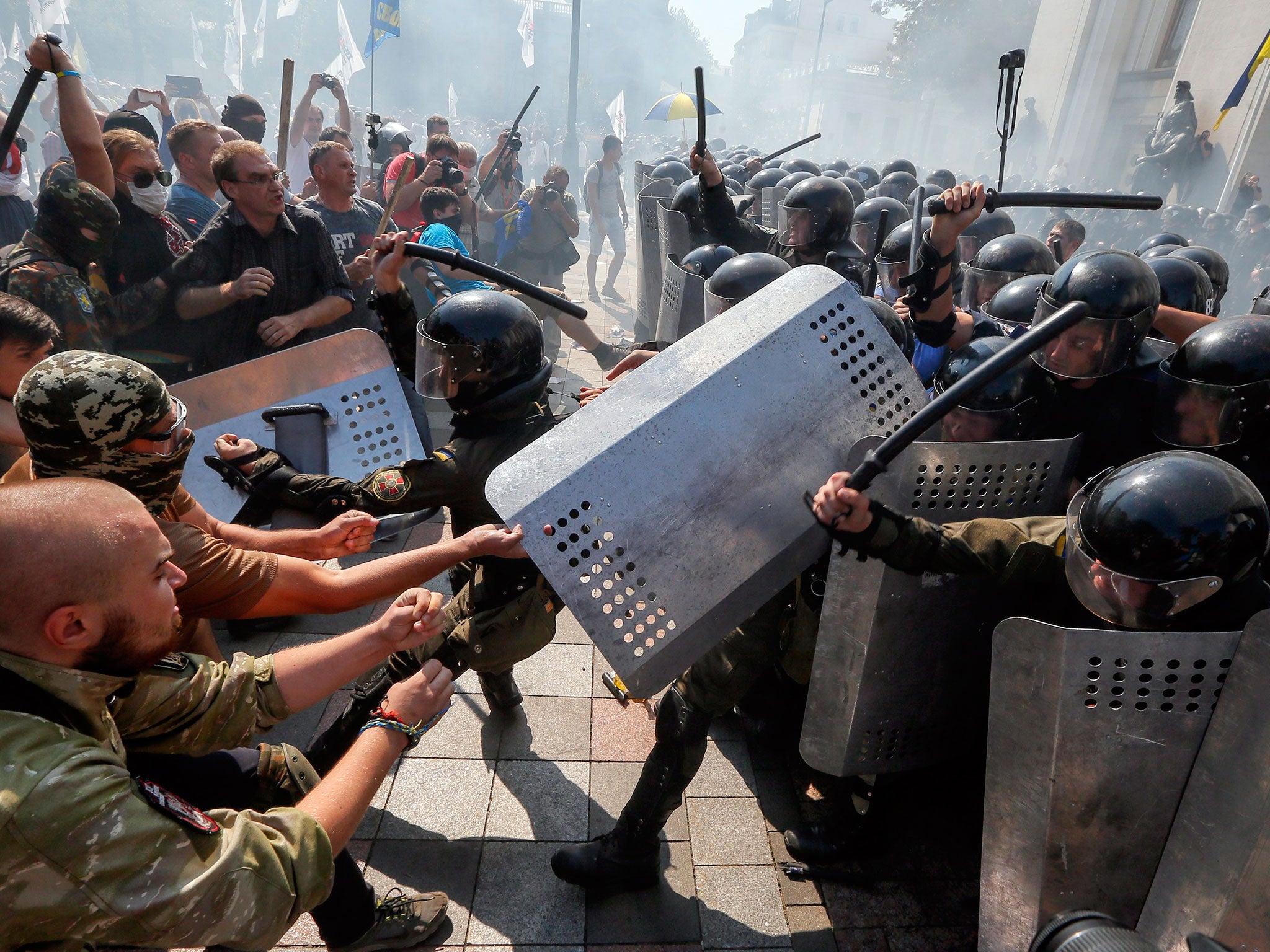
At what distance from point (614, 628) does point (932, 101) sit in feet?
157

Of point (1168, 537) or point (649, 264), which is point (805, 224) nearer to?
point (649, 264)

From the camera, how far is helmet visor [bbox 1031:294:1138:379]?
2811 mm

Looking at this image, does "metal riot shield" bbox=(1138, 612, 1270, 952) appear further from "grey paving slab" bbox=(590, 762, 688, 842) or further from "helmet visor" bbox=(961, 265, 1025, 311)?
"helmet visor" bbox=(961, 265, 1025, 311)

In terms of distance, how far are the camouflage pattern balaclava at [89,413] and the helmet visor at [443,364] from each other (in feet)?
3.16

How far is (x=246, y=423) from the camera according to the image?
325cm

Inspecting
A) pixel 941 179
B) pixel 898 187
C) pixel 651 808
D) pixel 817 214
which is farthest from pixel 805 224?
pixel 941 179

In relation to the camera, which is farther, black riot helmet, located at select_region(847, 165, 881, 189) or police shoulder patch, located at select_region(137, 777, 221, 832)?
black riot helmet, located at select_region(847, 165, 881, 189)

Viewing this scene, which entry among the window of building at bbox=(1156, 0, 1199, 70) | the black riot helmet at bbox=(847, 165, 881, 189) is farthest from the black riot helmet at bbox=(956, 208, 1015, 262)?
the window of building at bbox=(1156, 0, 1199, 70)

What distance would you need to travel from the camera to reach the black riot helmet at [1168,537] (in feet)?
5.67

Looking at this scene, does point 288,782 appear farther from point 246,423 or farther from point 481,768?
point 246,423

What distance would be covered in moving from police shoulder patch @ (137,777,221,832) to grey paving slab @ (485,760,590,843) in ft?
5.37

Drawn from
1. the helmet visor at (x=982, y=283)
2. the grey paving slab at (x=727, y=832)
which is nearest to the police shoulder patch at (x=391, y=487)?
the grey paving slab at (x=727, y=832)

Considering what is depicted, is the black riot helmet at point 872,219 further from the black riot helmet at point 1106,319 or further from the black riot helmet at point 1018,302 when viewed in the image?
the black riot helmet at point 1106,319

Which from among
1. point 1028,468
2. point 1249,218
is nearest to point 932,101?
point 1249,218
